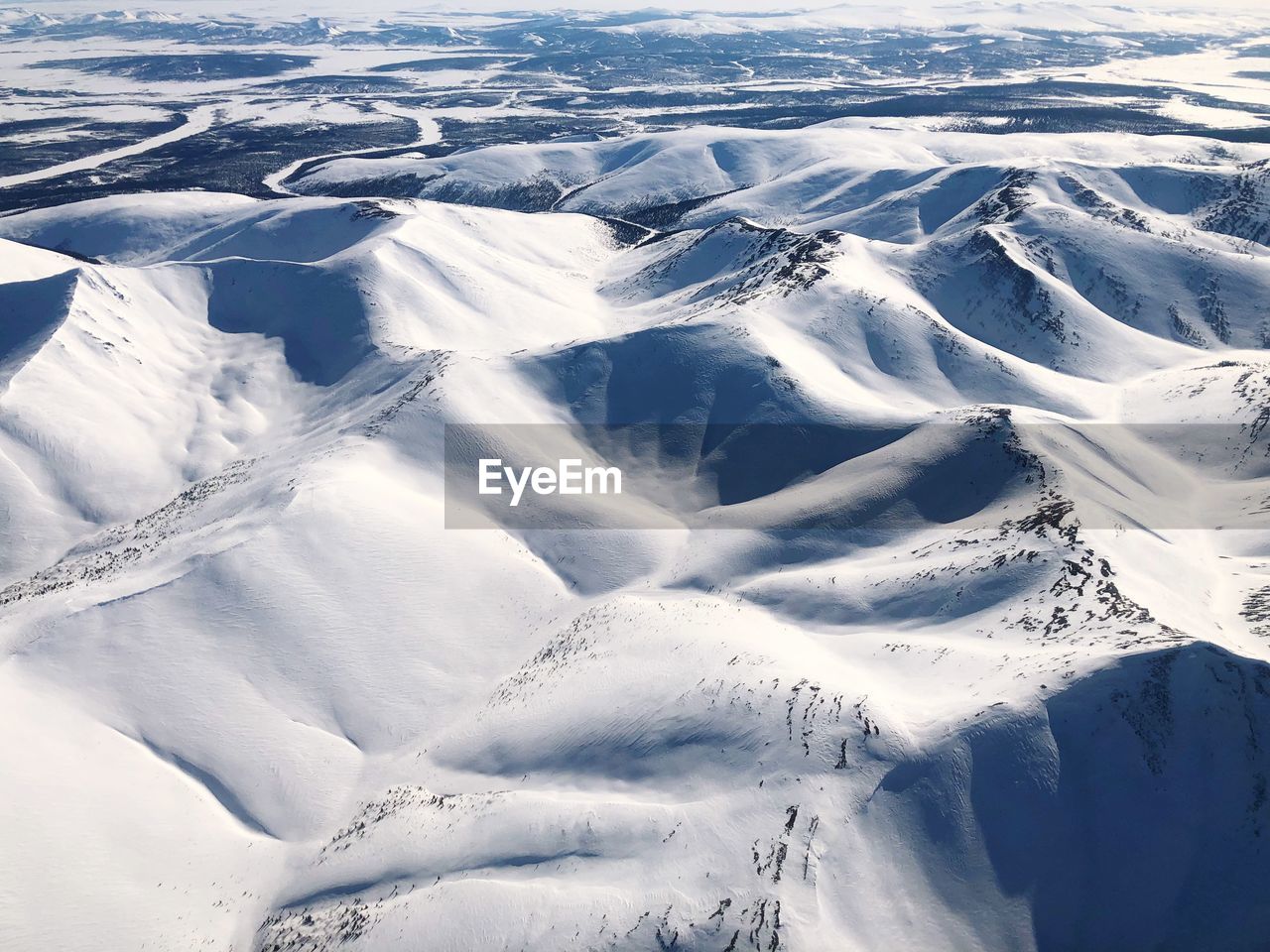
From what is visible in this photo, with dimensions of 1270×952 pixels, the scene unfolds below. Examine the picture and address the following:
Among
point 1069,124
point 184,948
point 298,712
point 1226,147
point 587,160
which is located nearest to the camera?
point 184,948

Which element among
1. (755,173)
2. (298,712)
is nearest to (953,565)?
(298,712)

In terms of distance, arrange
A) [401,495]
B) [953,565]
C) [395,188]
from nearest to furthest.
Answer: [953,565] → [401,495] → [395,188]

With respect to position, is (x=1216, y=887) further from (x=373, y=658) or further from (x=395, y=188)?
(x=395, y=188)

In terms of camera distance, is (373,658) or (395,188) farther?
(395,188)

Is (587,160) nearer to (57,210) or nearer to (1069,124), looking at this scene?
(57,210)

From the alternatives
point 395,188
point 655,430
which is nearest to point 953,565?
Answer: point 655,430

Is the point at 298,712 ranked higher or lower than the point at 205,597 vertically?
lower
